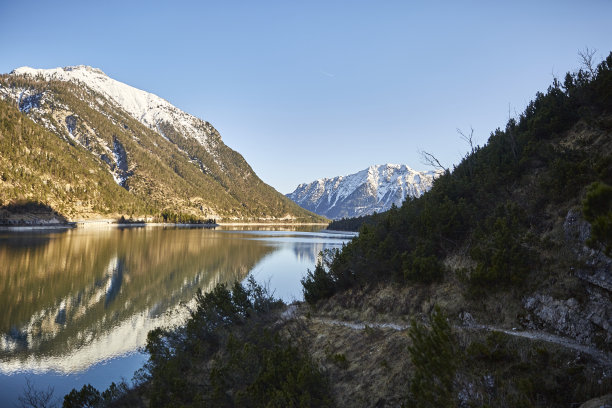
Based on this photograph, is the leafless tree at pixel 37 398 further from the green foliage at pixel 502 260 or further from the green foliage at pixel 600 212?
the green foliage at pixel 600 212

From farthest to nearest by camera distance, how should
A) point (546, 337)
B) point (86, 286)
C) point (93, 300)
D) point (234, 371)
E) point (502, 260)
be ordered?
point (86, 286) → point (93, 300) → point (502, 260) → point (234, 371) → point (546, 337)

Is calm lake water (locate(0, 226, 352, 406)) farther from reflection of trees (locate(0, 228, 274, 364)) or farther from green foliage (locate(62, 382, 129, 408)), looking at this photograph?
green foliage (locate(62, 382, 129, 408))

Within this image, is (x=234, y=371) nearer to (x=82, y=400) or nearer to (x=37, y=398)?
(x=82, y=400)

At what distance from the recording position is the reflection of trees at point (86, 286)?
774 inches

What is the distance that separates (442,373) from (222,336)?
11.4m

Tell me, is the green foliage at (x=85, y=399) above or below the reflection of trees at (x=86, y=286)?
above

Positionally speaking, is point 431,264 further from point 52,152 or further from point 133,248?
point 52,152

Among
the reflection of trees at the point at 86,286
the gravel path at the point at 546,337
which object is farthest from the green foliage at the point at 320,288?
the reflection of trees at the point at 86,286

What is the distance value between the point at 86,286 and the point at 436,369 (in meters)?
33.2

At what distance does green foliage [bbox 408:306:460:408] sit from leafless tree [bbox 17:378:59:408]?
489 inches

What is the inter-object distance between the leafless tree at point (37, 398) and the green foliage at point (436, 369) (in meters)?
12.4

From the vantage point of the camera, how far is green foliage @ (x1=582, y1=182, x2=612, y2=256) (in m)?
5.12

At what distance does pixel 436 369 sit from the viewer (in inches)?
257

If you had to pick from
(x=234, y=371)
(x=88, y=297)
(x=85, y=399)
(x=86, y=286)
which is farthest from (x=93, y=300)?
(x=234, y=371)
